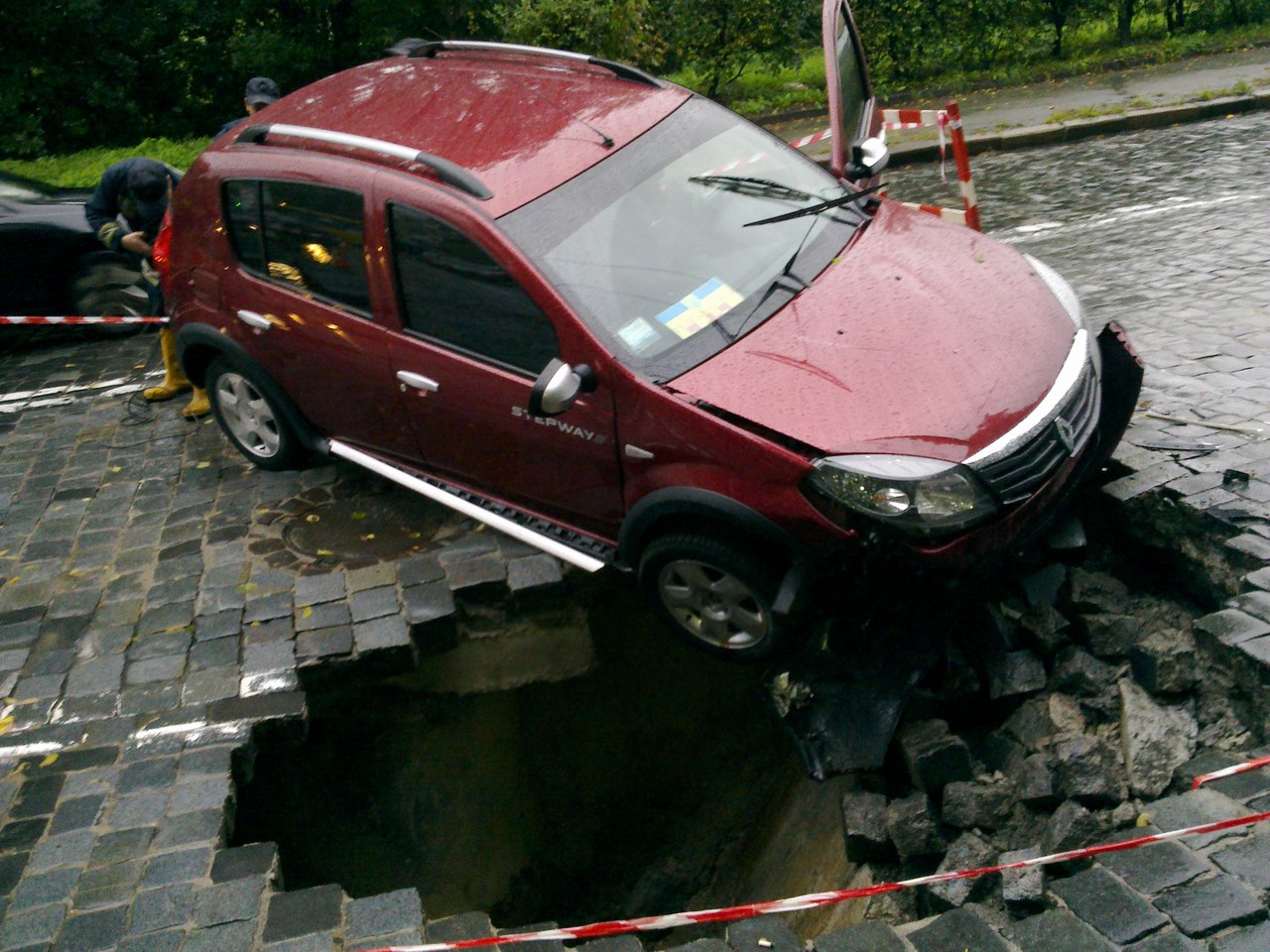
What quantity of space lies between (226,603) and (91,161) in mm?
8359

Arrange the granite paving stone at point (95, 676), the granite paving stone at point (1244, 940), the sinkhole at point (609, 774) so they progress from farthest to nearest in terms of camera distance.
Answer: the granite paving stone at point (95, 676) < the sinkhole at point (609, 774) < the granite paving stone at point (1244, 940)

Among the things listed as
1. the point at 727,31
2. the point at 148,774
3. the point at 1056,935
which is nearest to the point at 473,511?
the point at 148,774

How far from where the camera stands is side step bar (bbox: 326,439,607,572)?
17.3 feet

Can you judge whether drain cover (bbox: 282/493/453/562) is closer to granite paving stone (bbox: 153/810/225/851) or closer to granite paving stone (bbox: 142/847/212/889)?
granite paving stone (bbox: 153/810/225/851)

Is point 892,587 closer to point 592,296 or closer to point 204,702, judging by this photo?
point 592,296

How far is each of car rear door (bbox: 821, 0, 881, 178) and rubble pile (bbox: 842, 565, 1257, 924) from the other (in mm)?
2525

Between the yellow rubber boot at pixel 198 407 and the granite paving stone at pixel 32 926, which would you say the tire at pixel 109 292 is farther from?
the granite paving stone at pixel 32 926

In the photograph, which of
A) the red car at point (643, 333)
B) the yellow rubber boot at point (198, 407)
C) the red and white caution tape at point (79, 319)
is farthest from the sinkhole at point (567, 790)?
the red and white caution tape at point (79, 319)

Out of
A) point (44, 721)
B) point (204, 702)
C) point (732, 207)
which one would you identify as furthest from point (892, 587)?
point (44, 721)

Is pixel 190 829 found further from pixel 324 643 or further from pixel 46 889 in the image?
pixel 324 643

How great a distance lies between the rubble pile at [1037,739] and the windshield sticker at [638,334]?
1754 mm

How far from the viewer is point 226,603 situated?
5.70 m

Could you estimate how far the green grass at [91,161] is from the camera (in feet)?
36.7

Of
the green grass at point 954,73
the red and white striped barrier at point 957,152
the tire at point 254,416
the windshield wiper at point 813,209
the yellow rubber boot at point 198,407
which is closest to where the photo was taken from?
the windshield wiper at point 813,209
